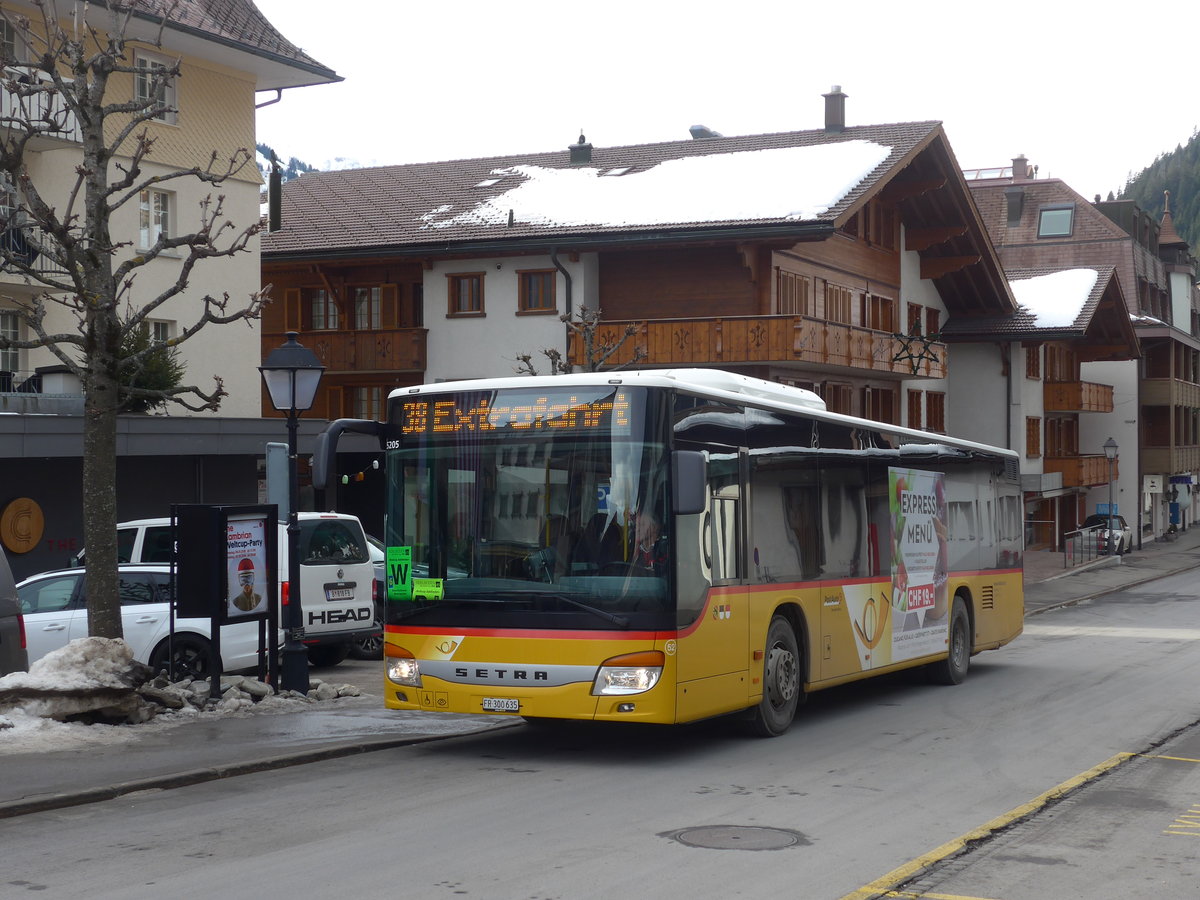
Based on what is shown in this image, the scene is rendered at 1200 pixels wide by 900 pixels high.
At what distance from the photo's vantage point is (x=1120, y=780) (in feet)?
36.2

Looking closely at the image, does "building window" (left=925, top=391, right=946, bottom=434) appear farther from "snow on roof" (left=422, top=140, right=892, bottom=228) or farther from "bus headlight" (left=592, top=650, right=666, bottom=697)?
"bus headlight" (left=592, top=650, right=666, bottom=697)

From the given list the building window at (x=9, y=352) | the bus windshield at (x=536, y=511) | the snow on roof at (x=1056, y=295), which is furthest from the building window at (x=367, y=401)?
the bus windshield at (x=536, y=511)

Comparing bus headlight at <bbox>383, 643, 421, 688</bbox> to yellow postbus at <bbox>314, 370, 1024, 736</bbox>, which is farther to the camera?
bus headlight at <bbox>383, 643, 421, 688</bbox>

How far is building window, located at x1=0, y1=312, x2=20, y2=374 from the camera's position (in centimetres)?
2683

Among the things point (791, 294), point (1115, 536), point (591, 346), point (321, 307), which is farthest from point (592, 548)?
point (1115, 536)

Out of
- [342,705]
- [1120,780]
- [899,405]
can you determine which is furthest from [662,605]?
[899,405]

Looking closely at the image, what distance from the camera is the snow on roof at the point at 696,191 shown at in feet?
114

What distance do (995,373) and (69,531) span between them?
32961 mm

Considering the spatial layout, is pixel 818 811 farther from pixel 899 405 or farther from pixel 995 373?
pixel 995 373

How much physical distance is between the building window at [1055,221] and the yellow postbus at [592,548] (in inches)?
2457

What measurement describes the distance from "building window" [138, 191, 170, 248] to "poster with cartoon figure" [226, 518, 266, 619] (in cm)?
1607

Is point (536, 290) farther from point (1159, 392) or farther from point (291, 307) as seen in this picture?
point (1159, 392)

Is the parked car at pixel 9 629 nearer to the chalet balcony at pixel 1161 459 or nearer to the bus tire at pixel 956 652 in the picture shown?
the bus tire at pixel 956 652

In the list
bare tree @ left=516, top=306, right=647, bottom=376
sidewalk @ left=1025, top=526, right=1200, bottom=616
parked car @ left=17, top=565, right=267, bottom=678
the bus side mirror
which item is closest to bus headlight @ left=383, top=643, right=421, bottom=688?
the bus side mirror
